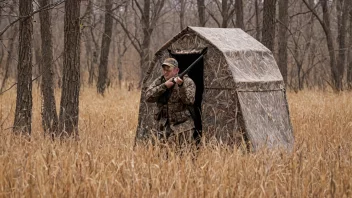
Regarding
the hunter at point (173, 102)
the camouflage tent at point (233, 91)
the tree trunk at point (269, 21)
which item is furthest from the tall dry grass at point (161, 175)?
the tree trunk at point (269, 21)

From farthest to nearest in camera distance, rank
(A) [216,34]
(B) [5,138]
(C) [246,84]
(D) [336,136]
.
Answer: (D) [336,136]
(A) [216,34]
(C) [246,84]
(B) [5,138]

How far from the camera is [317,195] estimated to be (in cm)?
426

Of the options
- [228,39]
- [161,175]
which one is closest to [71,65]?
[228,39]

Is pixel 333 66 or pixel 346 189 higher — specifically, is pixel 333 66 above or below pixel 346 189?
above

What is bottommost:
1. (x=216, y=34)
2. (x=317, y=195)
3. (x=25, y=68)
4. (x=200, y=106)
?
(x=317, y=195)

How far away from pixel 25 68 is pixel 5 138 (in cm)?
183

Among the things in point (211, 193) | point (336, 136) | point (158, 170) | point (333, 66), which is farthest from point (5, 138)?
point (333, 66)

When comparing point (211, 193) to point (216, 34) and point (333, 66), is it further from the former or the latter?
point (333, 66)

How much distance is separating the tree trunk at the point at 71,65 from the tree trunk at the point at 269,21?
4.64 metres

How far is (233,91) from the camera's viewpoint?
20.8ft

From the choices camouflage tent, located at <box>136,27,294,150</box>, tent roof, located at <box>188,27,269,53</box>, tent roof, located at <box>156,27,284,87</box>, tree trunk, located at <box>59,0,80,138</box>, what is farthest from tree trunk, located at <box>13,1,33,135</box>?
tent roof, located at <box>188,27,269,53</box>

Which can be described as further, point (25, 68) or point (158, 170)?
point (25, 68)

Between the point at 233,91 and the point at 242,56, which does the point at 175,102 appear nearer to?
the point at 233,91

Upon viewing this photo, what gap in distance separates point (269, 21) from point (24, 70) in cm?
540
